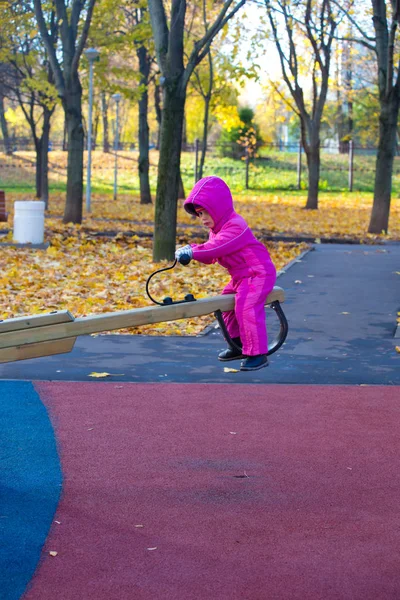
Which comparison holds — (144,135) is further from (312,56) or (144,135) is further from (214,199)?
(214,199)

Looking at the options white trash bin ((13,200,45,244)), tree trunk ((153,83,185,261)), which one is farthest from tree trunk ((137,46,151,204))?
tree trunk ((153,83,185,261))

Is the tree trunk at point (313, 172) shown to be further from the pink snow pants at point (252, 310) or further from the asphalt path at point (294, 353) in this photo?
the pink snow pants at point (252, 310)

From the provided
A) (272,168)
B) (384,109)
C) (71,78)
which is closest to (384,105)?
(384,109)

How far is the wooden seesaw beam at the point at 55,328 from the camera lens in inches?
191

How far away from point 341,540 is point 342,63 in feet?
163

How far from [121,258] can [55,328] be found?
39.2ft

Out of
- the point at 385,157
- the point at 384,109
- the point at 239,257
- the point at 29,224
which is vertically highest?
the point at 384,109

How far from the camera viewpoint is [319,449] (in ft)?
19.4

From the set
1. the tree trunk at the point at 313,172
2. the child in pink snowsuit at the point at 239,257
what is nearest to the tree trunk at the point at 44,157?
the tree trunk at the point at 313,172

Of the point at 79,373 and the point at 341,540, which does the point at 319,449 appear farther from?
the point at 79,373

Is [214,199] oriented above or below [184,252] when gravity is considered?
above

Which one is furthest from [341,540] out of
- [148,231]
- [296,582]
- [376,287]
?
[148,231]

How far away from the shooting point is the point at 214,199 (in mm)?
5270

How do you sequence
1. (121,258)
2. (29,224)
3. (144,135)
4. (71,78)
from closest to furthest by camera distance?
(121,258) → (29,224) → (71,78) → (144,135)
